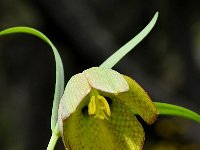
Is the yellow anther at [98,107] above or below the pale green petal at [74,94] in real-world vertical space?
below

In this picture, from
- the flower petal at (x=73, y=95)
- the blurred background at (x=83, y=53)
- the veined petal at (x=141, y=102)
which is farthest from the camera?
the blurred background at (x=83, y=53)

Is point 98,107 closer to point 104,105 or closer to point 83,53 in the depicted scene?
point 104,105

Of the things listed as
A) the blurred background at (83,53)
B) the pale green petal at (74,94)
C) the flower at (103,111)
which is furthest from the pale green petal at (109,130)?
the blurred background at (83,53)

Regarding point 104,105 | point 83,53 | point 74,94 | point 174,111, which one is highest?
point 74,94

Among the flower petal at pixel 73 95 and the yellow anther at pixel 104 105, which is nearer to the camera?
the flower petal at pixel 73 95

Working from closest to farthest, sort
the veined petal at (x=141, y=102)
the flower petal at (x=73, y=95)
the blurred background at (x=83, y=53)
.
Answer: the flower petal at (x=73, y=95), the veined petal at (x=141, y=102), the blurred background at (x=83, y=53)

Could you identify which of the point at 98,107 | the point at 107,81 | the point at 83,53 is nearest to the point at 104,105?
the point at 98,107

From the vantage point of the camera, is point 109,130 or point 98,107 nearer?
point 98,107

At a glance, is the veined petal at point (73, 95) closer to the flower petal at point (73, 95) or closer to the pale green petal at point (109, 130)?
the flower petal at point (73, 95)
